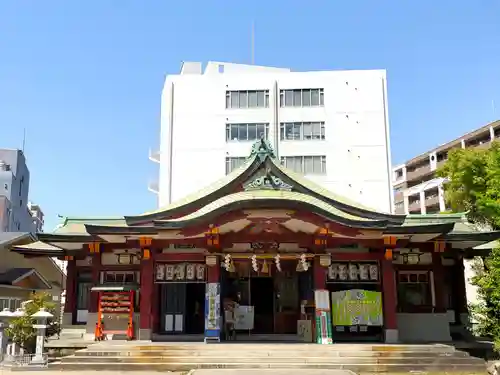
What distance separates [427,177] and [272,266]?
218 ft

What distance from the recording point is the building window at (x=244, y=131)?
51156 mm

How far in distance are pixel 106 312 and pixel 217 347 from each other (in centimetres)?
568

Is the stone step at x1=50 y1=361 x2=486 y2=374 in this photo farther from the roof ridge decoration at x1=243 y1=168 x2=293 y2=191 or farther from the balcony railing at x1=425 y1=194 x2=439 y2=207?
the balcony railing at x1=425 y1=194 x2=439 y2=207

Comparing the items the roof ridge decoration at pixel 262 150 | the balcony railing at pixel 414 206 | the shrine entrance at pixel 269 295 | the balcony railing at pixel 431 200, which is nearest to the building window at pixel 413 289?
the shrine entrance at pixel 269 295

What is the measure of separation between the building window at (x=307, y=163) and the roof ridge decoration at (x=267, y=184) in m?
29.0

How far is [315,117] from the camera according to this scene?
51.0 metres

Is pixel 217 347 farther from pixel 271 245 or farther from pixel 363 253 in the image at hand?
pixel 363 253

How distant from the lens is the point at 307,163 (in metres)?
50.3

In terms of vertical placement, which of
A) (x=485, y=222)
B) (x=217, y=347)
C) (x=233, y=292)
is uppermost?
(x=485, y=222)

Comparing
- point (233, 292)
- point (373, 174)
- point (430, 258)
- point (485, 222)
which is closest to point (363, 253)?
point (430, 258)

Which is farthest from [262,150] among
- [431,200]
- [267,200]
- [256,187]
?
[431,200]

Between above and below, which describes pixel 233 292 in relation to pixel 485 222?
below

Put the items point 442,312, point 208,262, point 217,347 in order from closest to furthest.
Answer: point 217,347, point 208,262, point 442,312

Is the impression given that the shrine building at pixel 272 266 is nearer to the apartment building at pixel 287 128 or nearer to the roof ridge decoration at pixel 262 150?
the roof ridge decoration at pixel 262 150
